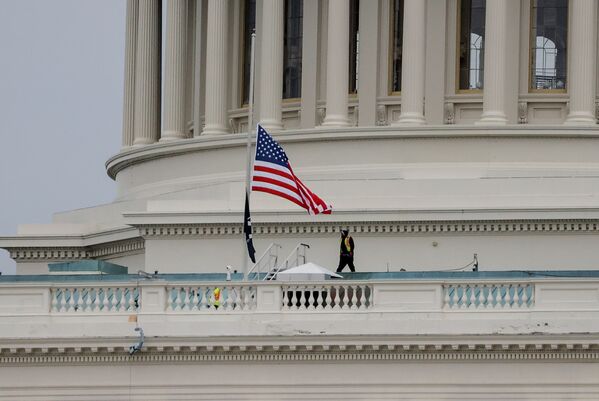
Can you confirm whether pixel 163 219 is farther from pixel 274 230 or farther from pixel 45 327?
pixel 45 327

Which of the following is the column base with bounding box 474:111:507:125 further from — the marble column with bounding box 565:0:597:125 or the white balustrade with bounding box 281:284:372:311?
the white balustrade with bounding box 281:284:372:311

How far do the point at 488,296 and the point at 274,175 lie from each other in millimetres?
8728

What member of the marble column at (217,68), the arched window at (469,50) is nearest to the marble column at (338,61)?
the arched window at (469,50)

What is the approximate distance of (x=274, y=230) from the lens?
2657 inches

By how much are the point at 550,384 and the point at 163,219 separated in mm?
15977

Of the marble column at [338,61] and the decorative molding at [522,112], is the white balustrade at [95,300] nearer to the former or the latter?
the marble column at [338,61]

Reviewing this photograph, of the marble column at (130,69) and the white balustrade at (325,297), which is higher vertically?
the marble column at (130,69)

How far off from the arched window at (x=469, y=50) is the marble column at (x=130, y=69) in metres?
12.0

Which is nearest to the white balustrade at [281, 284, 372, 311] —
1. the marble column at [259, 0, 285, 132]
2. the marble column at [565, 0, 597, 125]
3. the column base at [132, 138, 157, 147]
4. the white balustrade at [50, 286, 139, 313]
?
the white balustrade at [50, 286, 139, 313]

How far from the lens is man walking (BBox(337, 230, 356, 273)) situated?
208 ft

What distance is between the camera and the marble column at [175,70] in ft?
260

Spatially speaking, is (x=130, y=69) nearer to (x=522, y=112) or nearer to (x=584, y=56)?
(x=522, y=112)

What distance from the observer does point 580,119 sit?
7244 cm

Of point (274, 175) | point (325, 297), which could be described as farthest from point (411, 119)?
point (325, 297)
